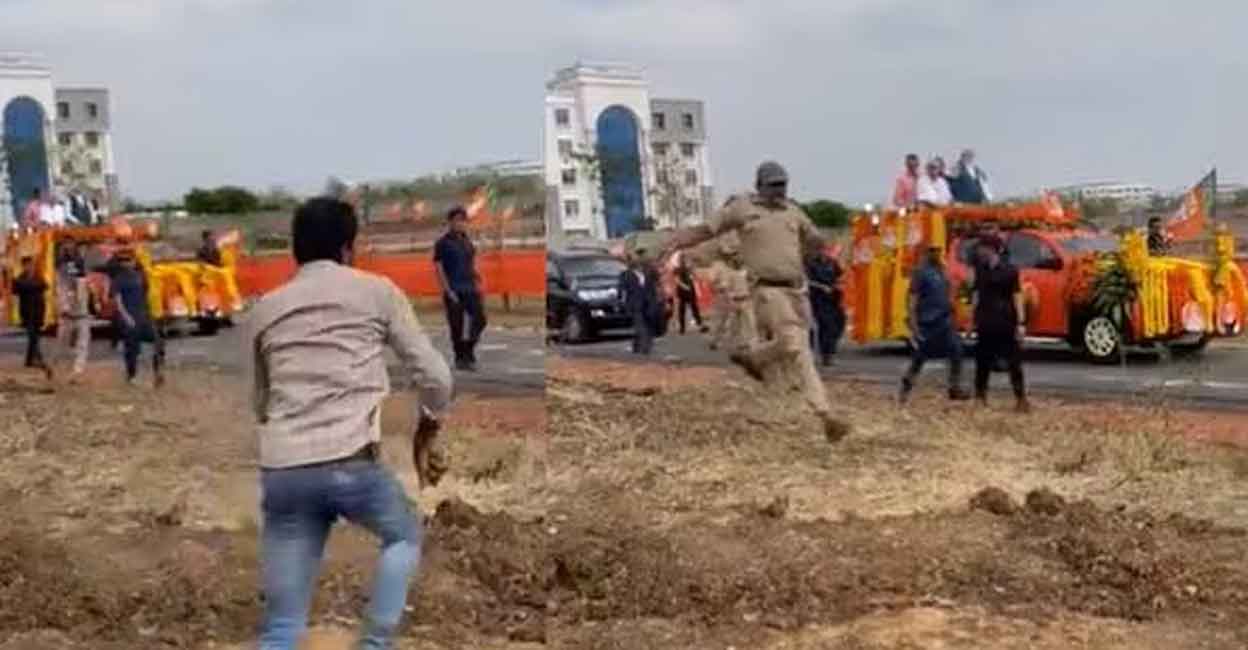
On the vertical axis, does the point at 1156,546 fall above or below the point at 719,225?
below

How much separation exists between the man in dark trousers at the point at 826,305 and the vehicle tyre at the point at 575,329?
1.86m

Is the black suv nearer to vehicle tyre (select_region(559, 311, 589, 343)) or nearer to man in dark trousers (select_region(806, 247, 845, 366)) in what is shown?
vehicle tyre (select_region(559, 311, 589, 343))

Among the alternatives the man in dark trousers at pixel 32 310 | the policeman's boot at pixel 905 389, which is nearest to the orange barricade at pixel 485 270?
the man in dark trousers at pixel 32 310

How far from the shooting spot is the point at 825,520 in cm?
947

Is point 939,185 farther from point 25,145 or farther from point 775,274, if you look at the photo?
point 25,145


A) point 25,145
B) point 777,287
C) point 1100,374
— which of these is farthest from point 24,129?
point 1100,374

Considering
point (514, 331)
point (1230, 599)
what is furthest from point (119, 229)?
point (1230, 599)

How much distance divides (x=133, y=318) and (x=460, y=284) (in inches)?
78.5

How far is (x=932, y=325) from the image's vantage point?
1359 cm

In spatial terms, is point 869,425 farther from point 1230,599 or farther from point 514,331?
point 1230,599

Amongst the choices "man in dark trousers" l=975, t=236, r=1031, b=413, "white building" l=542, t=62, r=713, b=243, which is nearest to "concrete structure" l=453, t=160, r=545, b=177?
"white building" l=542, t=62, r=713, b=243

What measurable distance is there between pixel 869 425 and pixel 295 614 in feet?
22.8

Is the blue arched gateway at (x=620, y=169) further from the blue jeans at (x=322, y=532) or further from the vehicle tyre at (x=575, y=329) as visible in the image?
the blue jeans at (x=322, y=532)

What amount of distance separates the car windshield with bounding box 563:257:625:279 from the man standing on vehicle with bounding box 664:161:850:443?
0.41 metres
